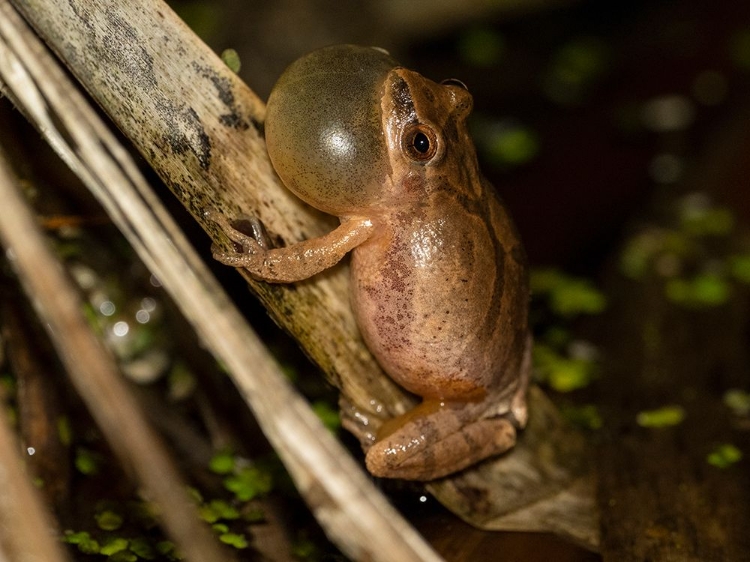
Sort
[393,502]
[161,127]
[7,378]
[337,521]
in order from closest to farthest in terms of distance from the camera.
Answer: [337,521] → [161,127] → [393,502] → [7,378]

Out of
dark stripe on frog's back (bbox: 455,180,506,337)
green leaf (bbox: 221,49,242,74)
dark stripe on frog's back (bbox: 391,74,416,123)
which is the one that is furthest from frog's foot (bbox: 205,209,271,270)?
dark stripe on frog's back (bbox: 455,180,506,337)

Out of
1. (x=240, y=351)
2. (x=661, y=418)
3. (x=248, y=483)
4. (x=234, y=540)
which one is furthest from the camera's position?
(x=661, y=418)

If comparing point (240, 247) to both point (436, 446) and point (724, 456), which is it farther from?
point (724, 456)

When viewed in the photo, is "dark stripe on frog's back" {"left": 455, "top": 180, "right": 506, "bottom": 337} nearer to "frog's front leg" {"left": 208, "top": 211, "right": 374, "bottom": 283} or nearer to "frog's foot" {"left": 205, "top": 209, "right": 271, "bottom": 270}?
"frog's front leg" {"left": 208, "top": 211, "right": 374, "bottom": 283}

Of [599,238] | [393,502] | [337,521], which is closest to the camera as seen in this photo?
[337,521]

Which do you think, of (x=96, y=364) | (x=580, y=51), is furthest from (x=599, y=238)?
(x=96, y=364)

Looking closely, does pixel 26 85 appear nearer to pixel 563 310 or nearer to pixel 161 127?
pixel 161 127

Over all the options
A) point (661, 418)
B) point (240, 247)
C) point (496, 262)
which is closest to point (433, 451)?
point (496, 262)
